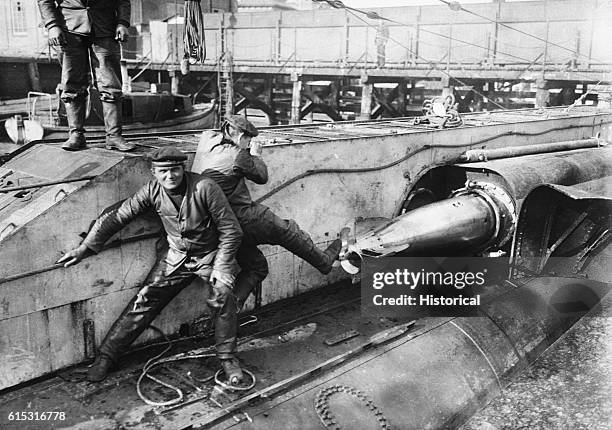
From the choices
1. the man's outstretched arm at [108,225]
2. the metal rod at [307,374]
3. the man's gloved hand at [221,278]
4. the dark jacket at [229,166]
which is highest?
the dark jacket at [229,166]

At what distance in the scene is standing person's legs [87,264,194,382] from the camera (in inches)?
243

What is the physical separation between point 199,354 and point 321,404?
1.40 meters

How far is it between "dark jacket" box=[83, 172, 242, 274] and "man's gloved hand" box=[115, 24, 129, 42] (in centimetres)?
197

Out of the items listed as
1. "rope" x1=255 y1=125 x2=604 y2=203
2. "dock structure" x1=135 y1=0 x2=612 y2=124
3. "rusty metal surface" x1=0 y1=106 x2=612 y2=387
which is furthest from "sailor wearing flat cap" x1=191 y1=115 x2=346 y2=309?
"dock structure" x1=135 y1=0 x2=612 y2=124

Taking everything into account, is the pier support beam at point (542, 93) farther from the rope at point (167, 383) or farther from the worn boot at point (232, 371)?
the worn boot at point (232, 371)

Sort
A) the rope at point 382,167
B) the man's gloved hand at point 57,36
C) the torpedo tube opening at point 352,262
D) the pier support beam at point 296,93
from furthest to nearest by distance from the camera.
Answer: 1. the pier support beam at point 296,93
2. the torpedo tube opening at point 352,262
3. the rope at point 382,167
4. the man's gloved hand at point 57,36

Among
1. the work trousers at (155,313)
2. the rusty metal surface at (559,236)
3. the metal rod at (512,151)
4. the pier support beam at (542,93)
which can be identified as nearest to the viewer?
the work trousers at (155,313)

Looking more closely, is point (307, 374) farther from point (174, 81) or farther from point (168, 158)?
point (174, 81)

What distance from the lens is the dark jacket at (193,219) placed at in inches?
234

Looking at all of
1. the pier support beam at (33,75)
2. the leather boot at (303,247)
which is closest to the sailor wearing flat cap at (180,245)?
the leather boot at (303,247)

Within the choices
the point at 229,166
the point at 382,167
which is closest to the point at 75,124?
the point at 229,166

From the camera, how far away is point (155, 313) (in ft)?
20.8

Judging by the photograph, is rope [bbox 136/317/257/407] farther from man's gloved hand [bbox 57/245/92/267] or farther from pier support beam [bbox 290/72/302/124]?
pier support beam [bbox 290/72/302/124]

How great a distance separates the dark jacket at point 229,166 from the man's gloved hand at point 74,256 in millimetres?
1458
